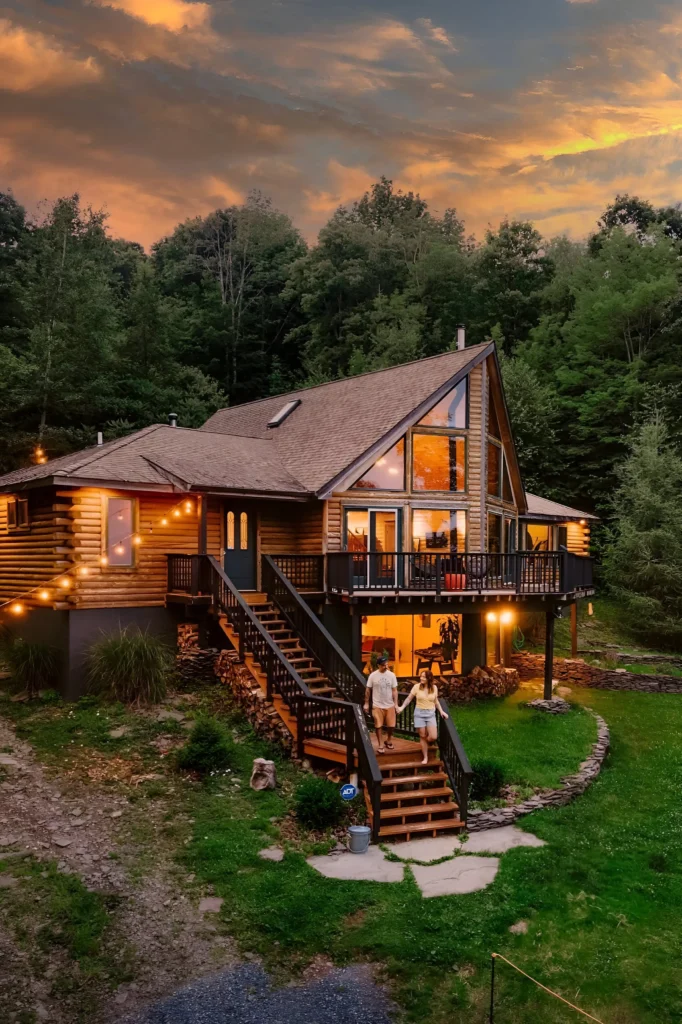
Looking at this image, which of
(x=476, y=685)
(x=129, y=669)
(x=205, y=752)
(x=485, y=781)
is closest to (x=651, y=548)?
(x=476, y=685)

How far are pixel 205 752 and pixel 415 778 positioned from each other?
12.4 ft

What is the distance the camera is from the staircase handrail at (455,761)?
11562 millimetres

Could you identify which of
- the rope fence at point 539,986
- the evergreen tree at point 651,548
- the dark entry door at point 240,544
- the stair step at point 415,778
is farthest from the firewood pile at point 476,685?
the rope fence at point 539,986

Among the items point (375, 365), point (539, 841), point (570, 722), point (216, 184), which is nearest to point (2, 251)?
point (375, 365)

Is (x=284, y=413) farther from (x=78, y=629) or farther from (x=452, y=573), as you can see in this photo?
(x=78, y=629)

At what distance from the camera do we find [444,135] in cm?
4522

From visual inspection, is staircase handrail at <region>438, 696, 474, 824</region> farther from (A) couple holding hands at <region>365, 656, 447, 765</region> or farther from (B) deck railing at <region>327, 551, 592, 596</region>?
(B) deck railing at <region>327, 551, 592, 596</region>

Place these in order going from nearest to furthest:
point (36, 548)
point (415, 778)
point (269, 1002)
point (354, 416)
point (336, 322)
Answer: point (269, 1002) → point (415, 778) → point (36, 548) → point (354, 416) → point (336, 322)

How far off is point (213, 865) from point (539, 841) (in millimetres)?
5005

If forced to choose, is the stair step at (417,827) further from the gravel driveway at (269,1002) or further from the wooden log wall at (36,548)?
the wooden log wall at (36,548)

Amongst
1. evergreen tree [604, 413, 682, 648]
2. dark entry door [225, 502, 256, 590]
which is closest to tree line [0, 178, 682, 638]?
evergreen tree [604, 413, 682, 648]

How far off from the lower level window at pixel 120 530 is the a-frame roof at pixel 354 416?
15.5 feet

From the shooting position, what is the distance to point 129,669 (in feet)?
51.8

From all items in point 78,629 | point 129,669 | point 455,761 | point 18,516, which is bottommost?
point 455,761
